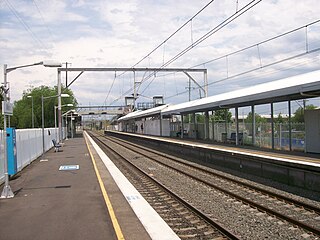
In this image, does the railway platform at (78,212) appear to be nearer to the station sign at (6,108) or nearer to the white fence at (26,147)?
the station sign at (6,108)

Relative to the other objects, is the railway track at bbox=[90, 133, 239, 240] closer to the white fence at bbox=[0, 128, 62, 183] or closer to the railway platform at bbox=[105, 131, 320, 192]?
the railway platform at bbox=[105, 131, 320, 192]

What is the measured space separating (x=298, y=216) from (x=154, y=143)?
32.0m

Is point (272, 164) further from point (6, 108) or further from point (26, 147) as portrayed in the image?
point (26, 147)

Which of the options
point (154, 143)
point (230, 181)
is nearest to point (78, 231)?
point (230, 181)

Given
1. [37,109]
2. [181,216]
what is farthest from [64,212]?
[37,109]

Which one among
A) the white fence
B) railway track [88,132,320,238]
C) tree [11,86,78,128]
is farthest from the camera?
tree [11,86,78,128]

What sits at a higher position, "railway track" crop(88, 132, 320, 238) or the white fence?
the white fence

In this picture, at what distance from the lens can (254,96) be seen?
19859mm

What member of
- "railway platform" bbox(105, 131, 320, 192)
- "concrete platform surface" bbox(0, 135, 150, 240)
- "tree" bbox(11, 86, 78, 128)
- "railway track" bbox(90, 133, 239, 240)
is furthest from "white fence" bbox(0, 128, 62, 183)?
"tree" bbox(11, 86, 78, 128)

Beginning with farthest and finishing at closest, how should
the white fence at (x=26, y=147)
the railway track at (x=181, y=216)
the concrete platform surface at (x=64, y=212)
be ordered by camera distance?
the white fence at (x=26, y=147)
the railway track at (x=181, y=216)
the concrete platform surface at (x=64, y=212)

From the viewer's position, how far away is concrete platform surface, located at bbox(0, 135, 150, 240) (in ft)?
24.1

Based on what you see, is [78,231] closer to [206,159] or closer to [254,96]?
[254,96]

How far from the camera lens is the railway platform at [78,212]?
24.1 feet

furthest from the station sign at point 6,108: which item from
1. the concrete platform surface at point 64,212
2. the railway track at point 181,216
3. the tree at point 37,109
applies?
the tree at point 37,109
